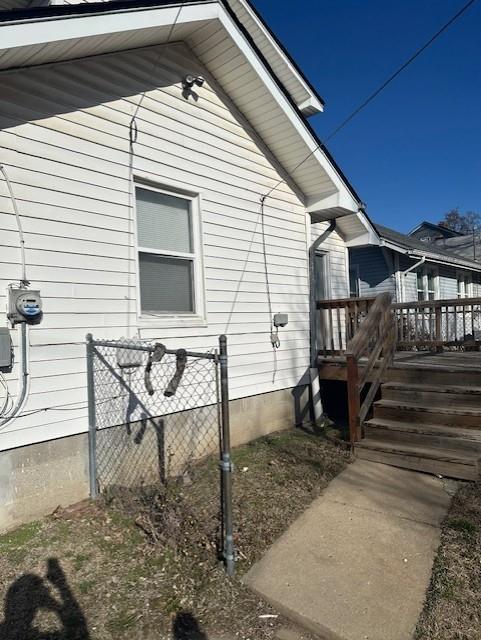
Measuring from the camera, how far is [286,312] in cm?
669

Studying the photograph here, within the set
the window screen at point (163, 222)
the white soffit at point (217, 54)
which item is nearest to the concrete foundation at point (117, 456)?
the window screen at point (163, 222)

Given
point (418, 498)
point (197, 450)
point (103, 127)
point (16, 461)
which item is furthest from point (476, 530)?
point (103, 127)

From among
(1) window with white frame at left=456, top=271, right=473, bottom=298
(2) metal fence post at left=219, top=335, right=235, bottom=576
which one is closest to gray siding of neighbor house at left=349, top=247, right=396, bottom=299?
(1) window with white frame at left=456, top=271, right=473, bottom=298

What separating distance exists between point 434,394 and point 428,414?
1.19 ft

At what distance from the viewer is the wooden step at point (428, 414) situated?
500 cm

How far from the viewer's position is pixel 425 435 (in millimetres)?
4941

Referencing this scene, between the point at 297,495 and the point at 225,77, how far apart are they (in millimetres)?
5041

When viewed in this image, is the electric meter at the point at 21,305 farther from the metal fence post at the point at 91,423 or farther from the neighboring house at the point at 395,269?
the neighboring house at the point at 395,269

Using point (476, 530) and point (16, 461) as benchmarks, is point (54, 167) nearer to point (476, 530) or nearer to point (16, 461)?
point (16, 461)

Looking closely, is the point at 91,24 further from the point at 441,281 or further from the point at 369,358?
the point at 441,281

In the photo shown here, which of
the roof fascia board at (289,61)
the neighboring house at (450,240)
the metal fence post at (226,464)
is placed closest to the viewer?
the metal fence post at (226,464)

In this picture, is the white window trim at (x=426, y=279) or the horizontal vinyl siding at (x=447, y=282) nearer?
the white window trim at (x=426, y=279)

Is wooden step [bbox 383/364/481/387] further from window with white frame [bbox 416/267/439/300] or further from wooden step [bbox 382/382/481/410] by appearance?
window with white frame [bbox 416/267/439/300]

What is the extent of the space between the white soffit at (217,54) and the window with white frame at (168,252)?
57.3 inches
